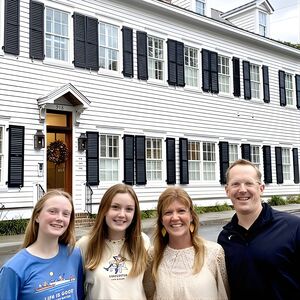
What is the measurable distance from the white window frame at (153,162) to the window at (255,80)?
6.67 m

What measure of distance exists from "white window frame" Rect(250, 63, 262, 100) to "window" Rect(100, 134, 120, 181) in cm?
858

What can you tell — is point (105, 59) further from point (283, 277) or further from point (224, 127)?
point (283, 277)

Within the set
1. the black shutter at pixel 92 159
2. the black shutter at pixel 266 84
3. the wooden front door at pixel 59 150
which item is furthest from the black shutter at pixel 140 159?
the black shutter at pixel 266 84

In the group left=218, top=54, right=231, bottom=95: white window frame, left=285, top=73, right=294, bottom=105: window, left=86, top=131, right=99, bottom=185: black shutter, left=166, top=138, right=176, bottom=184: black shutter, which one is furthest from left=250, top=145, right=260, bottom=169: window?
left=86, top=131, right=99, bottom=185: black shutter

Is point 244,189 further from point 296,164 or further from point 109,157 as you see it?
point 296,164

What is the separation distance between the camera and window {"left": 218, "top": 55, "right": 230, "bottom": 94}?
61.9 feet

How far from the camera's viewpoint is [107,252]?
8.75 feet

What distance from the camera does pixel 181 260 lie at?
8.52 feet

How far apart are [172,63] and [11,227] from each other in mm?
8748

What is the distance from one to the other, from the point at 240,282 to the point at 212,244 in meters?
0.29

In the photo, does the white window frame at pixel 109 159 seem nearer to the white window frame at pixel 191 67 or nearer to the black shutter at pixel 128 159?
the black shutter at pixel 128 159

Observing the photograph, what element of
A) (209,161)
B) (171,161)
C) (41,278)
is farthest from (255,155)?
(41,278)

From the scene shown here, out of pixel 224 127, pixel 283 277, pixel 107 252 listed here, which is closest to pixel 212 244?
pixel 283 277

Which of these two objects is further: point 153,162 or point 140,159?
point 153,162
